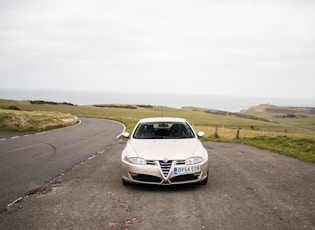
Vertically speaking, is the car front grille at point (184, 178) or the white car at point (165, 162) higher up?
the white car at point (165, 162)

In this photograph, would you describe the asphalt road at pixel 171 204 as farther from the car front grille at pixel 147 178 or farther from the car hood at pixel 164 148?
the car hood at pixel 164 148

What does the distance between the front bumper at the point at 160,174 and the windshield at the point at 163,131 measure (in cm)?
156

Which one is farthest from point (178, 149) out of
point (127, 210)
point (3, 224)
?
point (3, 224)

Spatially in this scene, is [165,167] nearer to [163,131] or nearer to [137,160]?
[137,160]

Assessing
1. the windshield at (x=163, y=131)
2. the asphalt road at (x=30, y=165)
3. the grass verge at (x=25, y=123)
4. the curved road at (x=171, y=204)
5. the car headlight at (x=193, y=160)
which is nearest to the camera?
the curved road at (x=171, y=204)

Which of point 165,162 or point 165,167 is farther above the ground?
point 165,162

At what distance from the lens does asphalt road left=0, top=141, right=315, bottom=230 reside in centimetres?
482

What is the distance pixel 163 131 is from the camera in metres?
8.78

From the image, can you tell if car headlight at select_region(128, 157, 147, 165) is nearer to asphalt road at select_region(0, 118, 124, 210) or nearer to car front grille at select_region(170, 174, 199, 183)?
car front grille at select_region(170, 174, 199, 183)

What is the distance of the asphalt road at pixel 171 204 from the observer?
4.82 m

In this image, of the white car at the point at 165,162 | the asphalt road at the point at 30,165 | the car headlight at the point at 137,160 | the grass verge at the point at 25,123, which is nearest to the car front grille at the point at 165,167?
the white car at the point at 165,162

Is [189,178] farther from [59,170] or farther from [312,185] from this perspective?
[59,170]

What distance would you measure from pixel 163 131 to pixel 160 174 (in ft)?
8.53

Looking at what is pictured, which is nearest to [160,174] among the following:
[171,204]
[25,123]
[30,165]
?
[171,204]
